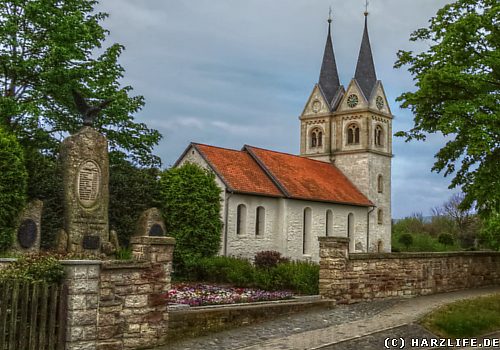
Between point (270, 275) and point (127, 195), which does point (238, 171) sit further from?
point (270, 275)

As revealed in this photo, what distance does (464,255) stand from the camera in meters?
22.8

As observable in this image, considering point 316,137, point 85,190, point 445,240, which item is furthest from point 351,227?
point 85,190

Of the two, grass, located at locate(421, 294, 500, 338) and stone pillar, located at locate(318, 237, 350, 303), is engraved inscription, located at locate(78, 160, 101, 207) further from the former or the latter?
grass, located at locate(421, 294, 500, 338)

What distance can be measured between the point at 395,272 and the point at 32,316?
41.8 ft

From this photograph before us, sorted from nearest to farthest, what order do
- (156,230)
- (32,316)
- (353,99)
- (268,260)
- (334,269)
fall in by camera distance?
(32,316) → (334,269) → (268,260) → (156,230) → (353,99)

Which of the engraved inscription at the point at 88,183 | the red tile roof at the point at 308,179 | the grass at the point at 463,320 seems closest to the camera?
the grass at the point at 463,320

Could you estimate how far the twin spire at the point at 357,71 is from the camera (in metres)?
46.3

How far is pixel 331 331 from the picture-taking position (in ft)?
43.4

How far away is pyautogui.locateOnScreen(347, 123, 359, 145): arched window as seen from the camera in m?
44.9

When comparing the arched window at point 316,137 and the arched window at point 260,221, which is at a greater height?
the arched window at point 316,137

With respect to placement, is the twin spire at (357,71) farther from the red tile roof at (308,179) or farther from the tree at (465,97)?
the tree at (465,97)

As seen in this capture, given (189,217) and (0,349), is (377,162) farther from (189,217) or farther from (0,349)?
(0,349)

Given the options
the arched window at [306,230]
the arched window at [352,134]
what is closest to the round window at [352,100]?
the arched window at [352,134]

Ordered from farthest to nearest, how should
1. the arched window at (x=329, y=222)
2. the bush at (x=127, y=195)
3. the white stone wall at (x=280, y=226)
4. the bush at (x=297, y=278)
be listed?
1. the arched window at (x=329, y=222)
2. the white stone wall at (x=280, y=226)
3. the bush at (x=127, y=195)
4. the bush at (x=297, y=278)
